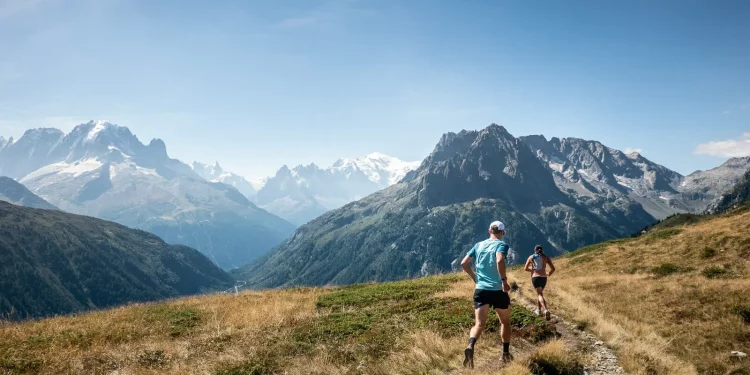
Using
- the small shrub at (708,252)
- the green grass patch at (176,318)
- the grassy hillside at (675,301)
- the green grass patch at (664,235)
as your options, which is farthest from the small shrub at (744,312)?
the green grass patch at (664,235)

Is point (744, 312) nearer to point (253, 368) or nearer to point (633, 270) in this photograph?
point (633, 270)

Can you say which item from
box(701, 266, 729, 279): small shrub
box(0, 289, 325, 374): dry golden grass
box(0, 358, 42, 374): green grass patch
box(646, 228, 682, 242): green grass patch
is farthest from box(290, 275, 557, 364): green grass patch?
box(646, 228, 682, 242): green grass patch

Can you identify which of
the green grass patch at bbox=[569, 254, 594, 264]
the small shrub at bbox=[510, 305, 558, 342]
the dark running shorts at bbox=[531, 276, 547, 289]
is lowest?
the green grass patch at bbox=[569, 254, 594, 264]

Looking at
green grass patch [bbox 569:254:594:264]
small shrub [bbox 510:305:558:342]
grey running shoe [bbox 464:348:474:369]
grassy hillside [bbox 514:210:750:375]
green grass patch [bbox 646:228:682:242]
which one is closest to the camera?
grey running shoe [bbox 464:348:474:369]

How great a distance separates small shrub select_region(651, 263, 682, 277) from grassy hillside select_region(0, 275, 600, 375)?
16.5 m

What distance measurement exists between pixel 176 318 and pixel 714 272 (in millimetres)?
32221

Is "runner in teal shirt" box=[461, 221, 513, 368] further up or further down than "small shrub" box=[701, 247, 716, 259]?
further up

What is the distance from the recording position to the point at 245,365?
11.7 m

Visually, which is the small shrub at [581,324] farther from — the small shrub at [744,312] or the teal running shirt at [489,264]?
the teal running shirt at [489,264]

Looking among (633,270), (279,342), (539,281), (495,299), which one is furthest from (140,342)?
(633,270)

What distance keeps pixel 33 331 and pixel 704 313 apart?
2922 centimetres

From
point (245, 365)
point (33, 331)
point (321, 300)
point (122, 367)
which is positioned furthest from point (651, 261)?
point (33, 331)

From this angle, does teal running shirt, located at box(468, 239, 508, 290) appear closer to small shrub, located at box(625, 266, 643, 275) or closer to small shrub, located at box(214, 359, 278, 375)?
small shrub, located at box(214, 359, 278, 375)

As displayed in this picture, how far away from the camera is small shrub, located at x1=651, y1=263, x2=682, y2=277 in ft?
89.3
